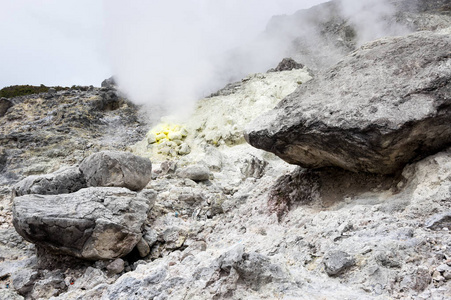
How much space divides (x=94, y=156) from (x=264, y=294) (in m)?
5.62

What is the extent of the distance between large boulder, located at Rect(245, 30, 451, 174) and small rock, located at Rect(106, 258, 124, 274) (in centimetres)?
304

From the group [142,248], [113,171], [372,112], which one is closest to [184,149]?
[113,171]

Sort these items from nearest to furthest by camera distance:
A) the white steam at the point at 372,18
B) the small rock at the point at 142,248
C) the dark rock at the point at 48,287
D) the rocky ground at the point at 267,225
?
1. the rocky ground at the point at 267,225
2. the dark rock at the point at 48,287
3. the small rock at the point at 142,248
4. the white steam at the point at 372,18

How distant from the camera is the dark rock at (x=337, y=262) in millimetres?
2848

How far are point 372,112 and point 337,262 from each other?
202 cm

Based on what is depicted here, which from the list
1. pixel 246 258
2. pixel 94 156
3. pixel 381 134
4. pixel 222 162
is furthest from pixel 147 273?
pixel 222 162

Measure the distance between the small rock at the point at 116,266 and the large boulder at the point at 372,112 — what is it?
3.04m

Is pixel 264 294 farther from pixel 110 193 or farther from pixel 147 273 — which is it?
pixel 110 193

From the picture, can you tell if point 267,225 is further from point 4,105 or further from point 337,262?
point 4,105

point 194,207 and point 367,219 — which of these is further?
point 194,207

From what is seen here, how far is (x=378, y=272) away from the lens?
264 cm

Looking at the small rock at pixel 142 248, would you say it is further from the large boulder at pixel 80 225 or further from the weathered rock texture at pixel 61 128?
the weathered rock texture at pixel 61 128

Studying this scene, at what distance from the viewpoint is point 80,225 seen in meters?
4.87

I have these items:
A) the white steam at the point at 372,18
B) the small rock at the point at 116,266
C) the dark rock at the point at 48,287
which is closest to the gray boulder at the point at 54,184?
the dark rock at the point at 48,287
